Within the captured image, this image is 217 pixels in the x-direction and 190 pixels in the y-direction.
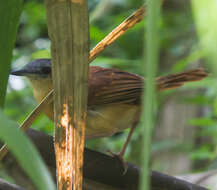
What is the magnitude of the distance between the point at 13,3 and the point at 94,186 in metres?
0.55

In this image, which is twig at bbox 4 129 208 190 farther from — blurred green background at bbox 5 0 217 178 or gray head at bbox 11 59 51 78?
blurred green background at bbox 5 0 217 178

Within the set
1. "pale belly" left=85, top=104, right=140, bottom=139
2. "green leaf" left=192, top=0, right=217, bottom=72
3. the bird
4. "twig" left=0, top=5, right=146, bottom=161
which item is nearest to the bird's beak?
the bird

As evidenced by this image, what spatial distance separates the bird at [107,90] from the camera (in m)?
1.92

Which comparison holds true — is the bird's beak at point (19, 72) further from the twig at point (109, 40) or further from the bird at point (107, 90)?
the twig at point (109, 40)

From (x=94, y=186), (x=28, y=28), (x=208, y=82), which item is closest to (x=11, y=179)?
(x=94, y=186)

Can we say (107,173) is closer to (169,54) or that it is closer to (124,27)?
(124,27)

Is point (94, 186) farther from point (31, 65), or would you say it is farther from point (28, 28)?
point (28, 28)

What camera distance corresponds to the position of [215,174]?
1467mm

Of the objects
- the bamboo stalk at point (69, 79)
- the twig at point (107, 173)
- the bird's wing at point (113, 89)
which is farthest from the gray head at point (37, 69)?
the bamboo stalk at point (69, 79)

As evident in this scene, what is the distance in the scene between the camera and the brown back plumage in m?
1.94

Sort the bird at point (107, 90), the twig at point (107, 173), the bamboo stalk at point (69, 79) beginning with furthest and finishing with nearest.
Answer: the bird at point (107, 90)
the twig at point (107, 173)
the bamboo stalk at point (69, 79)

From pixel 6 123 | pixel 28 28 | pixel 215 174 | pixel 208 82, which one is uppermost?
pixel 28 28

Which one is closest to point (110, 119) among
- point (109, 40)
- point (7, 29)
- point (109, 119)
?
point (109, 119)

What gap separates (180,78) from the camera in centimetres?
195
